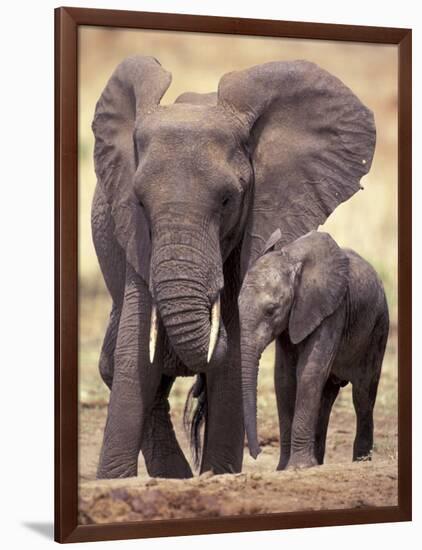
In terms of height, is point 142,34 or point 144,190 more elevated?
point 142,34

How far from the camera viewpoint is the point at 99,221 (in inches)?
351

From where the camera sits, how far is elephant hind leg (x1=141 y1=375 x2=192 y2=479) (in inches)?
363

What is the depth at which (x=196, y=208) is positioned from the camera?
847 cm

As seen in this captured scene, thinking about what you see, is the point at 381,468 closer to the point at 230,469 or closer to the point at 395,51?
the point at 230,469

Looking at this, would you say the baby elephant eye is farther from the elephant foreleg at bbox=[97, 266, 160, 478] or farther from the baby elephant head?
the elephant foreleg at bbox=[97, 266, 160, 478]

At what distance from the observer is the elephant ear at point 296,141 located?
8.85 meters

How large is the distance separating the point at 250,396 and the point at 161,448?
0.68 meters

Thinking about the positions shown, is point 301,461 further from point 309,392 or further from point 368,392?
point 368,392

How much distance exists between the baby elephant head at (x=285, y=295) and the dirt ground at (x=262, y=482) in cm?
26

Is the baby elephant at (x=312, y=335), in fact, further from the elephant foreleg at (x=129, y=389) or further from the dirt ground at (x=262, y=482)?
the elephant foreleg at (x=129, y=389)

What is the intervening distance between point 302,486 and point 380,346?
0.81 m

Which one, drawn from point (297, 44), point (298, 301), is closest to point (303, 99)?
point (297, 44)

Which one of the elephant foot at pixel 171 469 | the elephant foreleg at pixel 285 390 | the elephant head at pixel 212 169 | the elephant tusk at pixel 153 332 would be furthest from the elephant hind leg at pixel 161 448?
the elephant head at pixel 212 169

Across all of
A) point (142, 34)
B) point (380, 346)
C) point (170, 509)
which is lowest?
point (170, 509)
